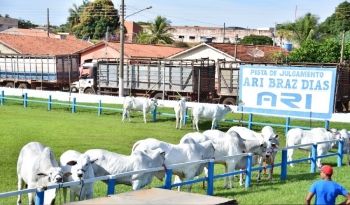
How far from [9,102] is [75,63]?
503 inches

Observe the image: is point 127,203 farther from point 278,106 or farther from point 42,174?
point 278,106

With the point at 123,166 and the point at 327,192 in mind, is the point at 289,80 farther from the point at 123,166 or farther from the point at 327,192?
the point at 327,192

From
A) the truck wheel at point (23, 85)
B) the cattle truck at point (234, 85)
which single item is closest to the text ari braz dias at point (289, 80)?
the cattle truck at point (234, 85)

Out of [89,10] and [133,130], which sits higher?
[89,10]

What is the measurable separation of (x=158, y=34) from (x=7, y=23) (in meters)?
52.9

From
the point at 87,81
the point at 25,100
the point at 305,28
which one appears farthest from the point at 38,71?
the point at 305,28

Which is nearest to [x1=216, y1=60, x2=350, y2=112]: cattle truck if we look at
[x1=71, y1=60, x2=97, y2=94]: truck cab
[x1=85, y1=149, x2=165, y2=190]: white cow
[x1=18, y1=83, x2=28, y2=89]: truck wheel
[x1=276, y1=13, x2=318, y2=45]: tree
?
[x1=71, y1=60, x2=97, y2=94]: truck cab

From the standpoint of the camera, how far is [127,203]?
7.32m

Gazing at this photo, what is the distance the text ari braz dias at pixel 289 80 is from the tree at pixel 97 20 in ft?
218

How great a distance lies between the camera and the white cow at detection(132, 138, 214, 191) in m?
12.0

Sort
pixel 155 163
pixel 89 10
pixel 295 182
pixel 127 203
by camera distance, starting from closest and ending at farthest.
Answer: pixel 127 203
pixel 155 163
pixel 295 182
pixel 89 10

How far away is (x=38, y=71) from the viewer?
43.1 meters

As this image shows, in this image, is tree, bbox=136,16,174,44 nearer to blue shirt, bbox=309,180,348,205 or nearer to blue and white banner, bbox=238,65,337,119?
blue and white banner, bbox=238,65,337,119

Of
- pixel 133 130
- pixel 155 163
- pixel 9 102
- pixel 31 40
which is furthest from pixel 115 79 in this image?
pixel 155 163
